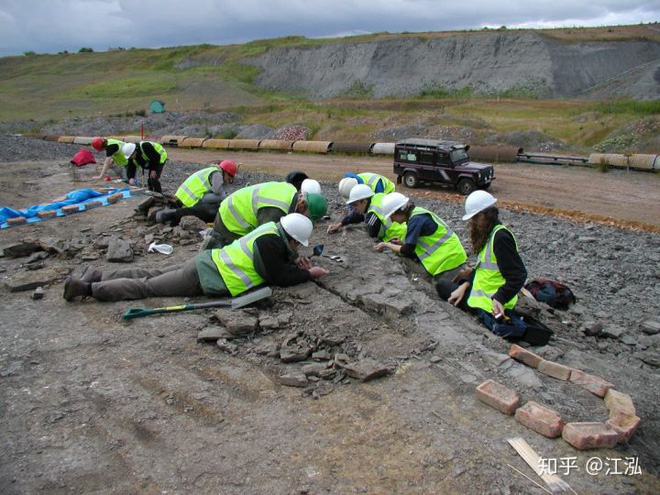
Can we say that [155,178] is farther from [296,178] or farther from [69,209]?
[296,178]

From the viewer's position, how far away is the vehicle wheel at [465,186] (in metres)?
15.2

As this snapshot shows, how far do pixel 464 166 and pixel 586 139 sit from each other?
9.66 metres

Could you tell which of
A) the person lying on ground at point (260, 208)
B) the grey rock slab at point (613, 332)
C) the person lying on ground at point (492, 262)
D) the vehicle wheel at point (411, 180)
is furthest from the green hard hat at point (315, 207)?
the vehicle wheel at point (411, 180)

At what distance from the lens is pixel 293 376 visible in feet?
14.1

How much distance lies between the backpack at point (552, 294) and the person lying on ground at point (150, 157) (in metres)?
8.21

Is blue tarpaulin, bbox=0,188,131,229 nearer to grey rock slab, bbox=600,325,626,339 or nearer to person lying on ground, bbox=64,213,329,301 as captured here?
person lying on ground, bbox=64,213,329,301

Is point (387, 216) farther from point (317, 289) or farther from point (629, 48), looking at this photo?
point (629, 48)

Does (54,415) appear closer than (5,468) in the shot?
No

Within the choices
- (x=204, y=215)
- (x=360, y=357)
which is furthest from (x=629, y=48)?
(x=360, y=357)

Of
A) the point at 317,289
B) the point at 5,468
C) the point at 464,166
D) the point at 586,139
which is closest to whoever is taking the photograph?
the point at 5,468

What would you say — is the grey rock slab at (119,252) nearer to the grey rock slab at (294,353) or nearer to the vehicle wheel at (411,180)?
the grey rock slab at (294,353)

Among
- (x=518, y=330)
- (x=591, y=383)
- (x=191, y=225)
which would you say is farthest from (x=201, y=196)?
(x=591, y=383)

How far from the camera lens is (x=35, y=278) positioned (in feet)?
22.5

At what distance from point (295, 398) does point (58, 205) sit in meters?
8.82
